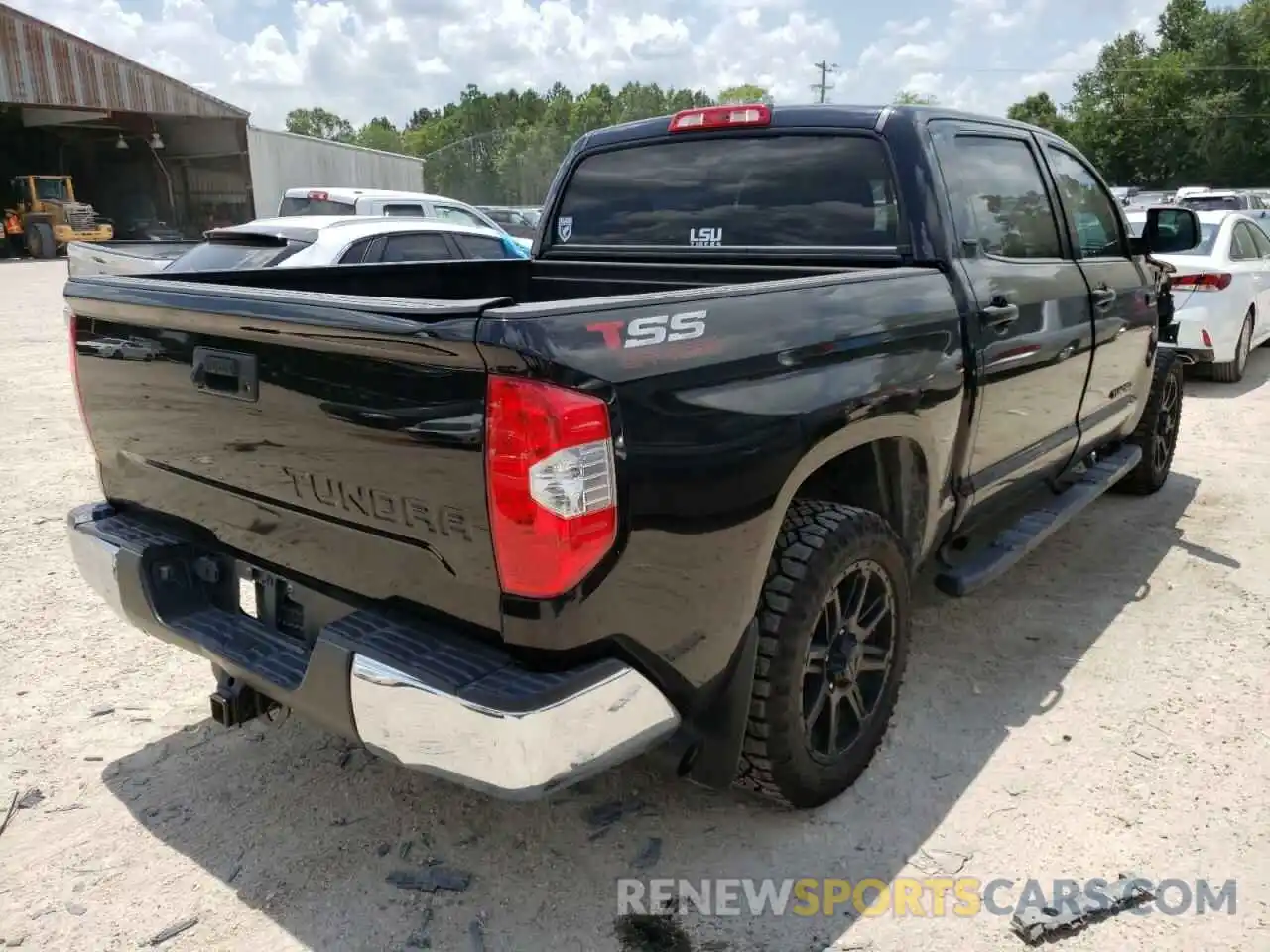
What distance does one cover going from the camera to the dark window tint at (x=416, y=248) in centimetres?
→ 802

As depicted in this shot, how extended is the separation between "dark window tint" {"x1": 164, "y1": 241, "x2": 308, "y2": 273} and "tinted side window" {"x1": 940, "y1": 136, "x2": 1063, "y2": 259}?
5.34 meters

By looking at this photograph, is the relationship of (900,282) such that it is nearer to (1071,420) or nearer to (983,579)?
(983,579)

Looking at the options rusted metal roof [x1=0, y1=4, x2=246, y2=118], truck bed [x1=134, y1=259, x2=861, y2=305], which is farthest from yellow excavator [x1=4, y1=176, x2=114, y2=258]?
truck bed [x1=134, y1=259, x2=861, y2=305]

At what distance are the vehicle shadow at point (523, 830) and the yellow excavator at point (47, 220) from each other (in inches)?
1340

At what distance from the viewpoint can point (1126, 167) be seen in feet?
216

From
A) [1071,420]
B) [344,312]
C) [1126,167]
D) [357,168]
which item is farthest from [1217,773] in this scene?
[1126,167]

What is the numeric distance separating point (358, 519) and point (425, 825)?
1.10 meters

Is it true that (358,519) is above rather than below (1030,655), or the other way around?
above

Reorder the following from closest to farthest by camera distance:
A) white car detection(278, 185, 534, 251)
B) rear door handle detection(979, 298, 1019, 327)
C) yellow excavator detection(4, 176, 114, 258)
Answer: rear door handle detection(979, 298, 1019, 327) < white car detection(278, 185, 534, 251) < yellow excavator detection(4, 176, 114, 258)

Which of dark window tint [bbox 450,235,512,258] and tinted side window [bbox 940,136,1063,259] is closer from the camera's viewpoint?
tinted side window [bbox 940,136,1063,259]

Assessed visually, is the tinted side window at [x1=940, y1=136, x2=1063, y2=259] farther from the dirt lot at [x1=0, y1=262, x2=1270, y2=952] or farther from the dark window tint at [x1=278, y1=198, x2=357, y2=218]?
the dark window tint at [x1=278, y1=198, x2=357, y2=218]

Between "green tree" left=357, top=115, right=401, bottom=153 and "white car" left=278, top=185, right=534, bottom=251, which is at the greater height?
"green tree" left=357, top=115, right=401, bottom=153

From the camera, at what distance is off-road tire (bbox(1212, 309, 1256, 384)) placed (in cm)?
920

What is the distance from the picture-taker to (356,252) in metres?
7.68
